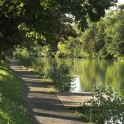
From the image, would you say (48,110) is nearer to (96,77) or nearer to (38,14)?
(38,14)

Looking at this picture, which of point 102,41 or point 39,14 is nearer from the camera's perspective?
point 39,14

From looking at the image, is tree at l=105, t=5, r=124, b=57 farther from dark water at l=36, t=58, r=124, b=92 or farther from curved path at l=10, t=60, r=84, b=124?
curved path at l=10, t=60, r=84, b=124

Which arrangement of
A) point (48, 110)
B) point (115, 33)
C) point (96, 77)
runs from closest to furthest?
point (48, 110), point (96, 77), point (115, 33)

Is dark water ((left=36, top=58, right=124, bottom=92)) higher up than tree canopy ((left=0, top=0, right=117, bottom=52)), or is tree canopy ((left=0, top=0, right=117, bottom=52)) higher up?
tree canopy ((left=0, top=0, right=117, bottom=52))

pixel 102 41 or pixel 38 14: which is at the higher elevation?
pixel 102 41

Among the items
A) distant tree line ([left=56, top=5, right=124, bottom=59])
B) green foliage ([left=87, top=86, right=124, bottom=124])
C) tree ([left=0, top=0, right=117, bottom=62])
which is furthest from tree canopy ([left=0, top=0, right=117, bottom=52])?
distant tree line ([left=56, top=5, right=124, bottom=59])

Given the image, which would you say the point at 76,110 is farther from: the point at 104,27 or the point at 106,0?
the point at 104,27

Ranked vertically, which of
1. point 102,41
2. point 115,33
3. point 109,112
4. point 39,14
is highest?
point 115,33

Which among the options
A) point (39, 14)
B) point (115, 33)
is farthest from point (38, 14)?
point (115, 33)

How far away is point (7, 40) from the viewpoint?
19594 mm

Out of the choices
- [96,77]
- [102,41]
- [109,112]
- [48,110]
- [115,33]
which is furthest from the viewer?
[102,41]

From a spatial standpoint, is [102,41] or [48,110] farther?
[102,41]

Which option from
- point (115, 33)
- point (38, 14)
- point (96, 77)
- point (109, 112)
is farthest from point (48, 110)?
point (115, 33)

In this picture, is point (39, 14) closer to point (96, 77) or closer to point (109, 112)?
point (109, 112)
